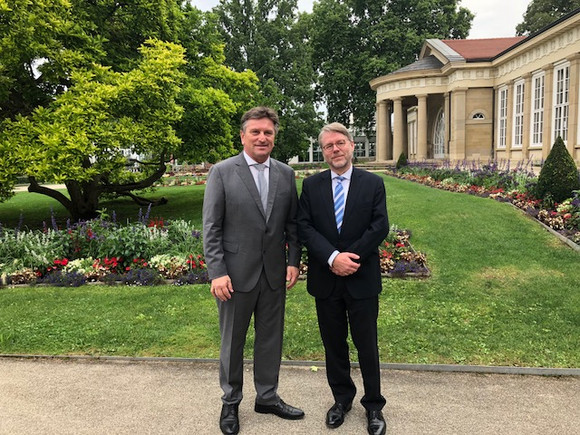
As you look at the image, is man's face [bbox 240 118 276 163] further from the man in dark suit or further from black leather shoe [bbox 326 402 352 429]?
black leather shoe [bbox 326 402 352 429]

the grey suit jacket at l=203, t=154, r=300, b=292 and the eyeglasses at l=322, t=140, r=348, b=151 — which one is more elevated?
the eyeglasses at l=322, t=140, r=348, b=151

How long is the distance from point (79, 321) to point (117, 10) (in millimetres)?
9202

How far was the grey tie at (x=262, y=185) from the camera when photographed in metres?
3.43

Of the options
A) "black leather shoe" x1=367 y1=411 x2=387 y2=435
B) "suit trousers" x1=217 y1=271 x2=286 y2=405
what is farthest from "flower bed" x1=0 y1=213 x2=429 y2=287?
"black leather shoe" x1=367 y1=411 x2=387 y2=435

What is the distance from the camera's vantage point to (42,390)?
3930 millimetres

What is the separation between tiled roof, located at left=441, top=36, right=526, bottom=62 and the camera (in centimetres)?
2895

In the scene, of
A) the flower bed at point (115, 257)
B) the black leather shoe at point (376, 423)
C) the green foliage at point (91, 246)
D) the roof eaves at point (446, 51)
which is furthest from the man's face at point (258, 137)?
the roof eaves at point (446, 51)

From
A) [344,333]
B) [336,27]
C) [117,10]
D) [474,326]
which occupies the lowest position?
[474,326]

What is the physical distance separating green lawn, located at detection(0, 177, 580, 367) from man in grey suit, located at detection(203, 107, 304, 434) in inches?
42.5

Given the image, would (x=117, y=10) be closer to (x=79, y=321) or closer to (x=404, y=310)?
(x=79, y=321)

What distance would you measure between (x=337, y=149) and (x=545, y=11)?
169 ft

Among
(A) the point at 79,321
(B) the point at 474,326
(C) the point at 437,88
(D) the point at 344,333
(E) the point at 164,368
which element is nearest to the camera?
(D) the point at 344,333

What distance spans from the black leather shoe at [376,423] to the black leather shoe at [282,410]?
499mm

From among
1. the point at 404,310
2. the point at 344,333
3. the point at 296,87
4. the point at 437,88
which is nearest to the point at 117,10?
the point at 404,310
